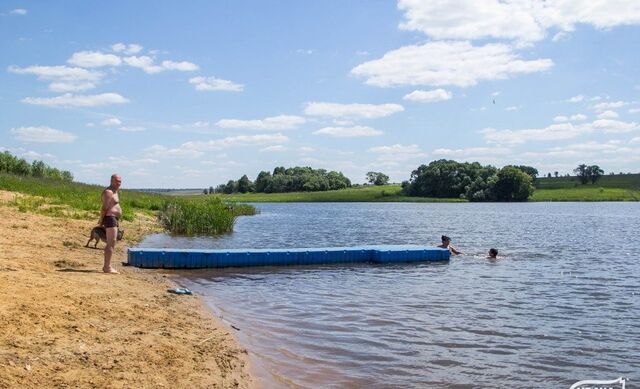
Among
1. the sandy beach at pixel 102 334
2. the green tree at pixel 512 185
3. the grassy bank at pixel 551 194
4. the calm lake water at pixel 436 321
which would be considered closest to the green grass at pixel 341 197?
the grassy bank at pixel 551 194

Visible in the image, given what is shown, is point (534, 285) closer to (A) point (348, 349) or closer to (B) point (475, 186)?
(A) point (348, 349)

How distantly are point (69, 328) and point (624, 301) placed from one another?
1389 centimetres

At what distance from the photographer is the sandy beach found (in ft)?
21.6

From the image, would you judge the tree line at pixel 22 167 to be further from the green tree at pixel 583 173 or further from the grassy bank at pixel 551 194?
the green tree at pixel 583 173

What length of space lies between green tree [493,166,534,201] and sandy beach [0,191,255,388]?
4785 inches

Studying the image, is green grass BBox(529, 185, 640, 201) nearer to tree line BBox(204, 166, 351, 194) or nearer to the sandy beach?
tree line BBox(204, 166, 351, 194)

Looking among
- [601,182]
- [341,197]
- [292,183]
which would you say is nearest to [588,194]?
[601,182]

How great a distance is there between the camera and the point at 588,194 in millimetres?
135500

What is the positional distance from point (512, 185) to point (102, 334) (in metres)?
128

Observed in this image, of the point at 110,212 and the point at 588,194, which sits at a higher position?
the point at 588,194

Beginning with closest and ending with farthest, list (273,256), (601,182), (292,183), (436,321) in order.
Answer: (436,321), (273,256), (601,182), (292,183)

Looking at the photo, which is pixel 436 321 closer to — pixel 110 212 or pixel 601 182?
pixel 110 212

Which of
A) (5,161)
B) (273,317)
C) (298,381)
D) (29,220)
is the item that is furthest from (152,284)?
(5,161)

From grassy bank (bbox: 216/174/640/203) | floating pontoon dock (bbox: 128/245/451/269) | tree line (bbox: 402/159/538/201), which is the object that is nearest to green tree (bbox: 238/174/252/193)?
grassy bank (bbox: 216/174/640/203)
